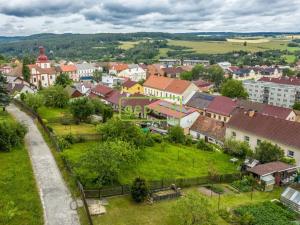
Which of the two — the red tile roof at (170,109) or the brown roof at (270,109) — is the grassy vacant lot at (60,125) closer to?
the red tile roof at (170,109)

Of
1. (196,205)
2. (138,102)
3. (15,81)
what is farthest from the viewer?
(15,81)

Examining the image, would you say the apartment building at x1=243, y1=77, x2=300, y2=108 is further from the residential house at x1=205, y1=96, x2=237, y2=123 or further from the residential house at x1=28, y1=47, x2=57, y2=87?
the residential house at x1=28, y1=47, x2=57, y2=87

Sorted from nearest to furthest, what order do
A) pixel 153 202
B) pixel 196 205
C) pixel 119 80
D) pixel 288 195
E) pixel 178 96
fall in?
1. pixel 196 205
2. pixel 153 202
3. pixel 288 195
4. pixel 178 96
5. pixel 119 80

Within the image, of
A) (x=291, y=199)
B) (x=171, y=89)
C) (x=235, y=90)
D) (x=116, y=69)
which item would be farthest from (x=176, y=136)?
(x=116, y=69)

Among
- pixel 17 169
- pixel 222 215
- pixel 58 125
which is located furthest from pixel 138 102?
pixel 222 215

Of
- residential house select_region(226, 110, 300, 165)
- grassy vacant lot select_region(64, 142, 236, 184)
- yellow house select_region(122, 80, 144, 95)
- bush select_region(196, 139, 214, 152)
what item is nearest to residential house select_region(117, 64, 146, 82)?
yellow house select_region(122, 80, 144, 95)

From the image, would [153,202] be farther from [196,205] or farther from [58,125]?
[58,125]
